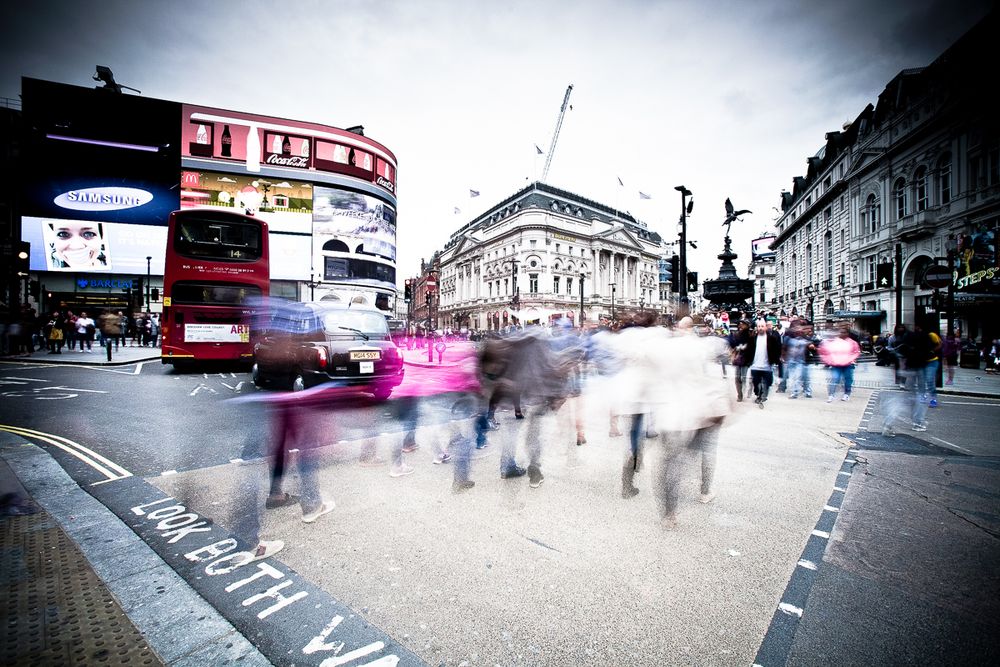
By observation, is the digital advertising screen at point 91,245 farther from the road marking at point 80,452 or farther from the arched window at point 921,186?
the arched window at point 921,186

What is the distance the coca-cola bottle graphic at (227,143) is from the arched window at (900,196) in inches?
2346

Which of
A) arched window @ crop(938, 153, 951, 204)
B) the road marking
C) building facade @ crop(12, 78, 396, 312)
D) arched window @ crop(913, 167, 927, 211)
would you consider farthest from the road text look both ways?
arched window @ crop(913, 167, 927, 211)

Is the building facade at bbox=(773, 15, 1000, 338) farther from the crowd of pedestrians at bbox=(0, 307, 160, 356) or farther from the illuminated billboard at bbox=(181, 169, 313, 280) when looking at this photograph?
the illuminated billboard at bbox=(181, 169, 313, 280)

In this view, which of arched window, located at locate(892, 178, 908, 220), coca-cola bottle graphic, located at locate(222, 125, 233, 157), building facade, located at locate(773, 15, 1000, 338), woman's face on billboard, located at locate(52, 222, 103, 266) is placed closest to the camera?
building facade, located at locate(773, 15, 1000, 338)

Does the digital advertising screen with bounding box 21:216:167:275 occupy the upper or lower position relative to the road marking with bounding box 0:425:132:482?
upper

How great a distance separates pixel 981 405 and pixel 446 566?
42.7 ft

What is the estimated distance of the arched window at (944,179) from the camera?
2764 centimetres

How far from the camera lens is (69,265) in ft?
131

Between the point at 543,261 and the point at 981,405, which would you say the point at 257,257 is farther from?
the point at 543,261

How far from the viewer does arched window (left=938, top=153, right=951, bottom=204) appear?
90.7 ft

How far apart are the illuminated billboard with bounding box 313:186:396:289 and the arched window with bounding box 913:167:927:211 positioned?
4797 centimetres

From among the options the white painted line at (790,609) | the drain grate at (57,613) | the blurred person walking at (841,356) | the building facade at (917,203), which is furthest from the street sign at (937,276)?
the drain grate at (57,613)

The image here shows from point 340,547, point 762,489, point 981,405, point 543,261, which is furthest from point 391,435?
point 543,261

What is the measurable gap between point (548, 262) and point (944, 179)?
46420 millimetres
